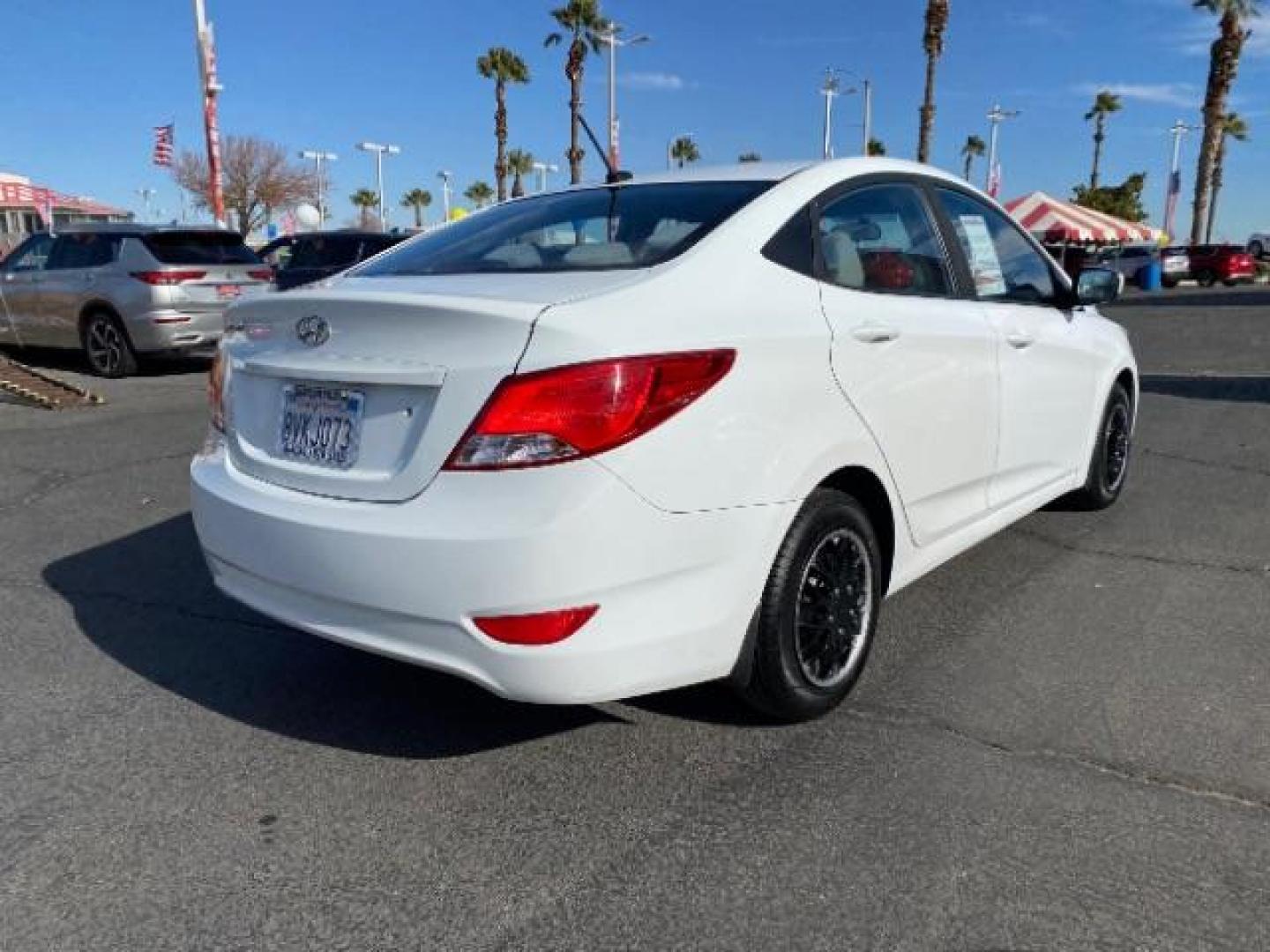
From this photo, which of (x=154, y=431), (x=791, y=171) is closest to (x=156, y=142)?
(x=154, y=431)

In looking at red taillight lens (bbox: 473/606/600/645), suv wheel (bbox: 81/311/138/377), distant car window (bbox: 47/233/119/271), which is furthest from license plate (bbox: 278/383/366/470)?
distant car window (bbox: 47/233/119/271)

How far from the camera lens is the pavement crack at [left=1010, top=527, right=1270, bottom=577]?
4.41 metres

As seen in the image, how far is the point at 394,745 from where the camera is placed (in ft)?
9.66

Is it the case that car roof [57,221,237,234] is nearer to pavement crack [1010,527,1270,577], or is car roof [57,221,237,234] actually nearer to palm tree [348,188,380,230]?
pavement crack [1010,527,1270,577]

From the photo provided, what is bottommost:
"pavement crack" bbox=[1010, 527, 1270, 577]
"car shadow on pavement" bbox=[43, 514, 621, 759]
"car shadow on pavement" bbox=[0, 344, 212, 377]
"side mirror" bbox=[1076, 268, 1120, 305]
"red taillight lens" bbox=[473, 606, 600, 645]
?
"car shadow on pavement" bbox=[43, 514, 621, 759]

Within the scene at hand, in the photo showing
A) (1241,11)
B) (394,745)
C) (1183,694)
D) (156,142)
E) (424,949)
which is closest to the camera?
(424,949)

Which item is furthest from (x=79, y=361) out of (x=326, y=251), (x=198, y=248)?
(x=326, y=251)

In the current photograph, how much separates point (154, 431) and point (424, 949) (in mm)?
6641

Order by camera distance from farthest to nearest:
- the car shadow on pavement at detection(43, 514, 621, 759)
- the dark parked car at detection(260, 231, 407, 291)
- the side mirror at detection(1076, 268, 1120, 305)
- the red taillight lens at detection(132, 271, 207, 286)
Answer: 1. the dark parked car at detection(260, 231, 407, 291)
2. the red taillight lens at detection(132, 271, 207, 286)
3. the side mirror at detection(1076, 268, 1120, 305)
4. the car shadow on pavement at detection(43, 514, 621, 759)

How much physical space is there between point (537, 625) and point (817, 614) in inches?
38.1

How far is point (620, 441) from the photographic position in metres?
2.32

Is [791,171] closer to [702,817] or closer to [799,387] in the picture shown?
[799,387]

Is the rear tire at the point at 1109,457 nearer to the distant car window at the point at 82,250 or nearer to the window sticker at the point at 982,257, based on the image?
the window sticker at the point at 982,257

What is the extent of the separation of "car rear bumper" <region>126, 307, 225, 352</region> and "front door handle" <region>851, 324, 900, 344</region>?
8.87 metres
